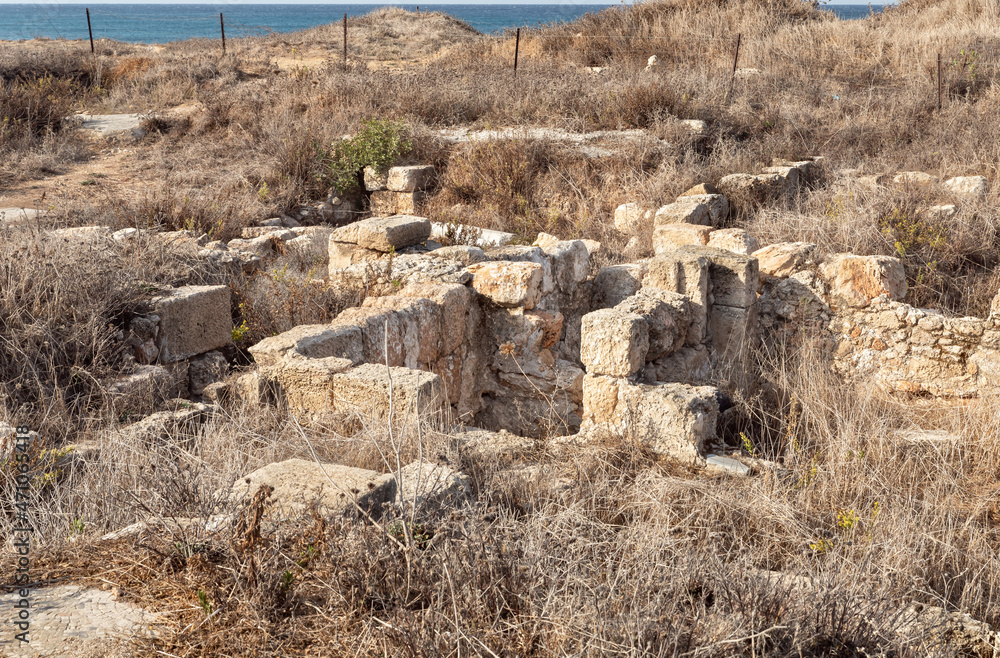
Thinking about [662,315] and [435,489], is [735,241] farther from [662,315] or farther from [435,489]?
[435,489]

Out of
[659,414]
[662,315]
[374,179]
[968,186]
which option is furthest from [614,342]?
[374,179]

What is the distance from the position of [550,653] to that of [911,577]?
158 cm

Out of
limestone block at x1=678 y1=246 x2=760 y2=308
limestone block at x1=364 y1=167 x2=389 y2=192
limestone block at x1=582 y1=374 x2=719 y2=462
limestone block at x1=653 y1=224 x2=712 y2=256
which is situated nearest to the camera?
limestone block at x1=582 y1=374 x2=719 y2=462

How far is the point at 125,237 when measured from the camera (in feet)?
20.0

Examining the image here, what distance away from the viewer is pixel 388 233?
21.3 ft

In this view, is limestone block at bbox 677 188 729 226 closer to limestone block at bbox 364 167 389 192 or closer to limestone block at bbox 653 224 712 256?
limestone block at bbox 653 224 712 256

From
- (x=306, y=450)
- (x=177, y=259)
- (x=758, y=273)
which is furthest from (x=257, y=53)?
(x=306, y=450)

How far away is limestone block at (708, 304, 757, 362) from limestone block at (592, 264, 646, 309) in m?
0.79

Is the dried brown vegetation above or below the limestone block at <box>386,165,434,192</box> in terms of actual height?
below

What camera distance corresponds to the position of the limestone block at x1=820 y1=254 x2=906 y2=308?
20.0ft

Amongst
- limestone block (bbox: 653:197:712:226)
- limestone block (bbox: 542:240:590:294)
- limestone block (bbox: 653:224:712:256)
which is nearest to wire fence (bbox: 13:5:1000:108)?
limestone block (bbox: 653:197:712:226)

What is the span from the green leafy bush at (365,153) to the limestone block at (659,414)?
6.63 m

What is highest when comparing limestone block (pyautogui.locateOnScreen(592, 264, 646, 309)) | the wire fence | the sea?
the sea

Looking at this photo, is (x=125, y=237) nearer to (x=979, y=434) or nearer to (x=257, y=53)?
(x=979, y=434)
